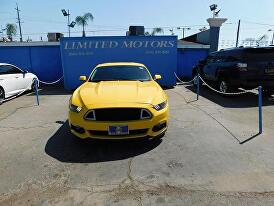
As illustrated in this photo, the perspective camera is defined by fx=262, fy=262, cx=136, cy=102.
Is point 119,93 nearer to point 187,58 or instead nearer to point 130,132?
point 130,132

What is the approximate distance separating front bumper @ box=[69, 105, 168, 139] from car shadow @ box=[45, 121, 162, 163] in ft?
0.45

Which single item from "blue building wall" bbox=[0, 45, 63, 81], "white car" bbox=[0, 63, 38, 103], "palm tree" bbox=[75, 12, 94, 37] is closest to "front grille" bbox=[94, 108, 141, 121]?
"white car" bbox=[0, 63, 38, 103]

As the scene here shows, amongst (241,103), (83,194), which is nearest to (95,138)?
(83,194)

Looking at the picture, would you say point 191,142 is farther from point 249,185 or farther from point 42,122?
point 42,122

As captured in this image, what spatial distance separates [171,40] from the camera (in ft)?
41.3

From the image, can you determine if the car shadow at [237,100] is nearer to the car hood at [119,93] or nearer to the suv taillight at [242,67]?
the suv taillight at [242,67]

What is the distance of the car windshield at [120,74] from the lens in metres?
6.43

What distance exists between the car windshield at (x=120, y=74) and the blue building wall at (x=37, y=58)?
28.6ft

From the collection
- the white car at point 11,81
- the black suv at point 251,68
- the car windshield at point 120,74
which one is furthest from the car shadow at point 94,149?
the white car at point 11,81

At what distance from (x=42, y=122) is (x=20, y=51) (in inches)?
366

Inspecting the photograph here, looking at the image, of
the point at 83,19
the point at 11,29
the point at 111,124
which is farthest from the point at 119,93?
the point at 11,29

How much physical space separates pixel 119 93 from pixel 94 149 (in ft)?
3.79

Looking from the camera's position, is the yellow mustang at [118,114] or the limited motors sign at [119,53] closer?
the yellow mustang at [118,114]

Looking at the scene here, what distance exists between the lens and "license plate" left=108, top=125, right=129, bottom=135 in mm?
4469
